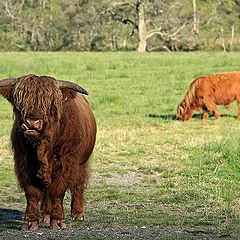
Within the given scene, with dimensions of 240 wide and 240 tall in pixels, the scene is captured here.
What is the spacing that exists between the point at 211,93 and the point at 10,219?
14270 mm

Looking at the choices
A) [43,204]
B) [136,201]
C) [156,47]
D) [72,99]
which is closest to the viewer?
[72,99]

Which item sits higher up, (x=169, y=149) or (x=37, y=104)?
(x=37, y=104)

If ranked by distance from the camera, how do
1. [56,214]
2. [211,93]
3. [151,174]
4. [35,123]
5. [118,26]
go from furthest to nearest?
[118,26] → [211,93] → [151,174] → [56,214] → [35,123]

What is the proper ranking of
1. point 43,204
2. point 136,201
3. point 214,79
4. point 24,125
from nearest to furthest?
point 24,125 → point 43,204 → point 136,201 → point 214,79

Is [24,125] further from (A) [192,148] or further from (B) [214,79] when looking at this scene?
(B) [214,79]

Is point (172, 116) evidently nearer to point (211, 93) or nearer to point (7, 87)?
point (211, 93)

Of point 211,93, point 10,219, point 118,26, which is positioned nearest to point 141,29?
point 118,26

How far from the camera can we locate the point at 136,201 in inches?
416

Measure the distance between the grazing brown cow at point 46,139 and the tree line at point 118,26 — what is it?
5026cm

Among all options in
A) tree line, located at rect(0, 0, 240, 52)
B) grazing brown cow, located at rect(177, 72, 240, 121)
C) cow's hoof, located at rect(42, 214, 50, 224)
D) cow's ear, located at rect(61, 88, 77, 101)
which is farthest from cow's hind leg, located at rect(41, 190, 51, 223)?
tree line, located at rect(0, 0, 240, 52)

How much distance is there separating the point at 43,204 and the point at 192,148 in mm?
6977

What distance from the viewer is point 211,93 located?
74.3 feet

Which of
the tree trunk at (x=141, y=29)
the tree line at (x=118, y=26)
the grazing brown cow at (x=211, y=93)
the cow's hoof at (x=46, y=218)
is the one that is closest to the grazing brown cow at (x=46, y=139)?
the cow's hoof at (x=46, y=218)

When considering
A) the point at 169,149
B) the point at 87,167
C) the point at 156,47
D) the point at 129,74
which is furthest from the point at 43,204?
the point at 156,47
